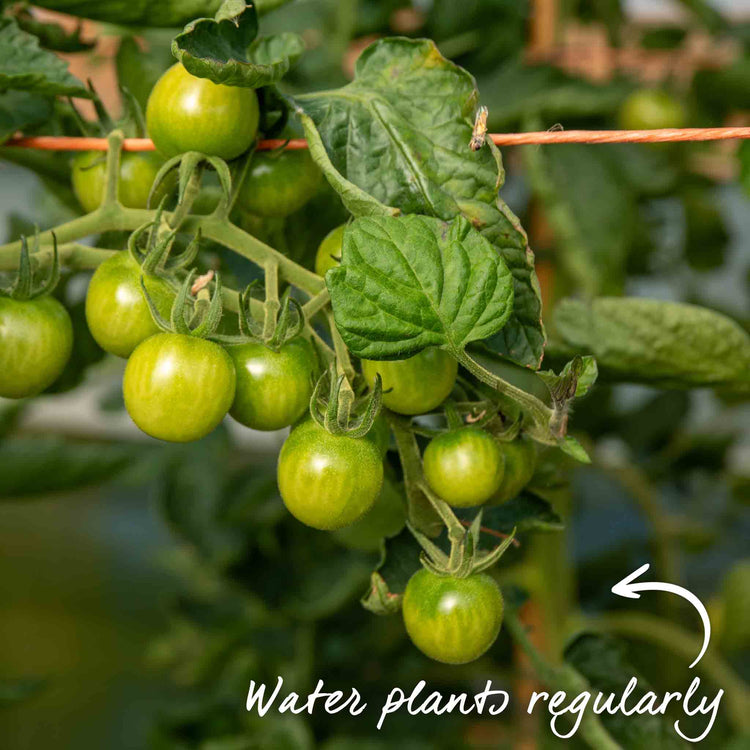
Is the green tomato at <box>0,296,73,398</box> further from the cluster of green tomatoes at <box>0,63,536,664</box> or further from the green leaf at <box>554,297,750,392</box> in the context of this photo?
the green leaf at <box>554,297,750,392</box>

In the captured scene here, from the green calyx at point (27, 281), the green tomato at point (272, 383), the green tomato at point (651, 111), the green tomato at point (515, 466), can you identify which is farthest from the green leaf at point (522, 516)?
the green tomato at point (651, 111)

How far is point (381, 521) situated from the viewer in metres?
0.56

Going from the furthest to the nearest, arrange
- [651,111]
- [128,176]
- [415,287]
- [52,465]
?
[651,111], [52,465], [128,176], [415,287]

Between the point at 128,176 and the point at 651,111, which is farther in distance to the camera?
the point at 651,111

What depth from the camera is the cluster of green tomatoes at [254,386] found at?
37 centimetres

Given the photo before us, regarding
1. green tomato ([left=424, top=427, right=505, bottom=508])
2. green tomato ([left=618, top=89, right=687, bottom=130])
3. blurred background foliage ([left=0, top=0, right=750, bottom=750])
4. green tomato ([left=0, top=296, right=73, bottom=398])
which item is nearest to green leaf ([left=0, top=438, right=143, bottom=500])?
blurred background foliage ([left=0, top=0, right=750, bottom=750])

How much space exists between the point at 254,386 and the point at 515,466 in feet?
0.43

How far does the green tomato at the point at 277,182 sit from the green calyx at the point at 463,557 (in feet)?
0.58

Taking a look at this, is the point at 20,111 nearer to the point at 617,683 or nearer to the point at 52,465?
the point at 52,465

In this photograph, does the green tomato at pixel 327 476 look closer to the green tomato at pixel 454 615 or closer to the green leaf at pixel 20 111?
the green tomato at pixel 454 615

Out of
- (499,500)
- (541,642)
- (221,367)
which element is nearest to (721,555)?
(541,642)

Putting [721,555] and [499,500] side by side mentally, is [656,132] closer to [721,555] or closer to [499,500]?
[499,500]

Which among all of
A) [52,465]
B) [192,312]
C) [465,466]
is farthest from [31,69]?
[52,465]

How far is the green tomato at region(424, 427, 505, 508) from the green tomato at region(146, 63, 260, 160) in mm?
167
